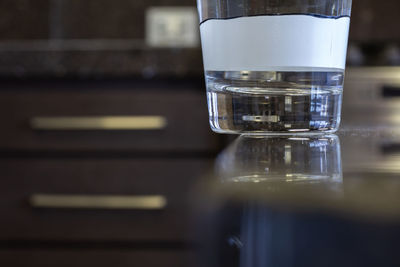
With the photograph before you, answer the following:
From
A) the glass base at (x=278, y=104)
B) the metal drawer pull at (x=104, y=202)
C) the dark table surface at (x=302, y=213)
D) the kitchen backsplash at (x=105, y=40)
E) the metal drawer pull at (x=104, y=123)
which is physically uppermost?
the dark table surface at (x=302, y=213)

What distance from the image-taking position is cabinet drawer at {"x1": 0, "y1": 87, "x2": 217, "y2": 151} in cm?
106

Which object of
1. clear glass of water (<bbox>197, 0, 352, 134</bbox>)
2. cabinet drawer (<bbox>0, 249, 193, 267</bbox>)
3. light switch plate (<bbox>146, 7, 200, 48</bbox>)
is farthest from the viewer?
light switch plate (<bbox>146, 7, 200, 48</bbox>)

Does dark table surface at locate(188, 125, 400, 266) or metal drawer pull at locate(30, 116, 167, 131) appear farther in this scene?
metal drawer pull at locate(30, 116, 167, 131)

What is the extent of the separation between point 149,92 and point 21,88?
0.28 metres

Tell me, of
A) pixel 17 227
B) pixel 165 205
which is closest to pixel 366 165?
pixel 165 205

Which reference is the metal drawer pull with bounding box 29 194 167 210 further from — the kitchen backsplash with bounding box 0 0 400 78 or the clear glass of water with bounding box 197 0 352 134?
the clear glass of water with bounding box 197 0 352 134

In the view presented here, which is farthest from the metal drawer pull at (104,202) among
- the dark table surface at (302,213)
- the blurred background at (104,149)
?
the dark table surface at (302,213)

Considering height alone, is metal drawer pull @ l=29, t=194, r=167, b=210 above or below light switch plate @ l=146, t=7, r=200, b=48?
below

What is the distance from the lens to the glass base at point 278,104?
0.30 meters

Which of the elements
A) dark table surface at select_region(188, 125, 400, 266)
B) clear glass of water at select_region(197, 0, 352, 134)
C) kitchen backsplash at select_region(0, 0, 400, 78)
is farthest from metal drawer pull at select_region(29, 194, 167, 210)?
dark table surface at select_region(188, 125, 400, 266)

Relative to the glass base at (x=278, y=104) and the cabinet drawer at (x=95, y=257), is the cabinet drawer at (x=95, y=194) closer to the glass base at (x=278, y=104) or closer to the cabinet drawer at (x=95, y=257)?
the cabinet drawer at (x=95, y=257)

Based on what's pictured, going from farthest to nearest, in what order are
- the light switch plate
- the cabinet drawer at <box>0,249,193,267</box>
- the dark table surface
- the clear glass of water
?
the light switch plate, the cabinet drawer at <box>0,249,193,267</box>, the clear glass of water, the dark table surface

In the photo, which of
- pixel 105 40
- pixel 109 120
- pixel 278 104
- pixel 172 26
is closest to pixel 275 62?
pixel 278 104

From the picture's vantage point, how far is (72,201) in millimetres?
1043
